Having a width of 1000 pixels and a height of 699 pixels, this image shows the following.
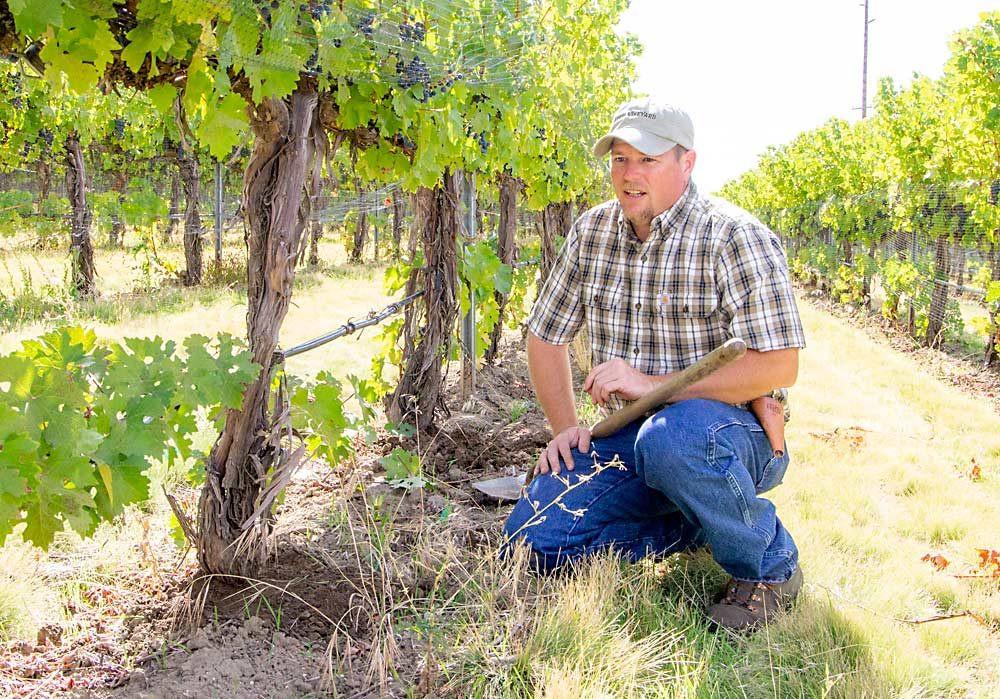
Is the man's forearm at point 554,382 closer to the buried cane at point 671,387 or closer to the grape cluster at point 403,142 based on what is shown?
the buried cane at point 671,387

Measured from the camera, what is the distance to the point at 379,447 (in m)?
3.89

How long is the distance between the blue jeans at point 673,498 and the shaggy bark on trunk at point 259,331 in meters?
0.79

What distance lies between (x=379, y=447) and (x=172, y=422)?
2090mm

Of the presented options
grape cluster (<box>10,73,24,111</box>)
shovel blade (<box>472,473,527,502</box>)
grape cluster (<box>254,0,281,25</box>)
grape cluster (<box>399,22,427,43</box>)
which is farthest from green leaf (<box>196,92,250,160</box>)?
grape cluster (<box>10,73,24,111</box>)

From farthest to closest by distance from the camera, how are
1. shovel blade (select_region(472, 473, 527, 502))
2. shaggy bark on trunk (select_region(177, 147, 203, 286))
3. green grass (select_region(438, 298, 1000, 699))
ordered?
shaggy bark on trunk (select_region(177, 147, 203, 286)) < shovel blade (select_region(472, 473, 527, 502)) < green grass (select_region(438, 298, 1000, 699))

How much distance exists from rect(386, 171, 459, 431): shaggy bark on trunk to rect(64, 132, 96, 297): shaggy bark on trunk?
6.97 metres

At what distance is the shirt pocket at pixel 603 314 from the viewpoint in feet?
9.29

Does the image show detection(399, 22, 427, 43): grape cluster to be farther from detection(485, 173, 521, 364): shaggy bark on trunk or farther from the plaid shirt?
detection(485, 173, 521, 364): shaggy bark on trunk

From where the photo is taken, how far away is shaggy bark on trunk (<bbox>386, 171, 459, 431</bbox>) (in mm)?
3867

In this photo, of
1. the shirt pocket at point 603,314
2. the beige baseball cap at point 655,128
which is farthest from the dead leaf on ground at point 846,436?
the beige baseball cap at point 655,128

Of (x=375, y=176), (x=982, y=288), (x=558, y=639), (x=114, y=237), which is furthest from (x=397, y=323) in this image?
(x=114, y=237)

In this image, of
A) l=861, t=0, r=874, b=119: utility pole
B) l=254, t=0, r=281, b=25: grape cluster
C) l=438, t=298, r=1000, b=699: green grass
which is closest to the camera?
l=254, t=0, r=281, b=25: grape cluster

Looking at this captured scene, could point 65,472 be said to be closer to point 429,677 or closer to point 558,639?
point 429,677

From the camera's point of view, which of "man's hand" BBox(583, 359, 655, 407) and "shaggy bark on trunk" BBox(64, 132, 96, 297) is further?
"shaggy bark on trunk" BBox(64, 132, 96, 297)
